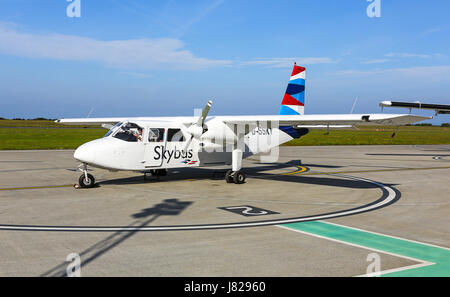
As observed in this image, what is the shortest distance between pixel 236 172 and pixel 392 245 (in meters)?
8.87

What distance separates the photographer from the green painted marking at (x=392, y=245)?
595cm

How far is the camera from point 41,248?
688cm

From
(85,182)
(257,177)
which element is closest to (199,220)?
(85,182)

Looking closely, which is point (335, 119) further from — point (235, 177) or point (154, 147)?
point (154, 147)

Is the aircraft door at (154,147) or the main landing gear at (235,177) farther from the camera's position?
the main landing gear at (235,177)

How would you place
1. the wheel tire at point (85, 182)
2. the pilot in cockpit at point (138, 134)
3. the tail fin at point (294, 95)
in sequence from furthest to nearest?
the tail fin at point (294, 95) → the pilot in cockpit at point (138, 134) → the wheel tire at point (85, 182)

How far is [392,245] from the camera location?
24.0 ft

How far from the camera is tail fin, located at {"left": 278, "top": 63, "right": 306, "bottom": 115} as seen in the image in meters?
19.4

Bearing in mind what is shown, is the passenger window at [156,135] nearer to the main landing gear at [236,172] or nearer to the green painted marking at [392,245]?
the main landing gear at [236,172]

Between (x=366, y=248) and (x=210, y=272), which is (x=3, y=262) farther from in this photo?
(x=366, y=248)

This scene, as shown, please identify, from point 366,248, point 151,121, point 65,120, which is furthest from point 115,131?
point 366,248

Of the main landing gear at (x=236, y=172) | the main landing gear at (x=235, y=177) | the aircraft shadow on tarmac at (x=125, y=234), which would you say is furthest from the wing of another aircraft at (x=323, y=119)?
the aircraft shadow on tarmac at (x=125, y=234)

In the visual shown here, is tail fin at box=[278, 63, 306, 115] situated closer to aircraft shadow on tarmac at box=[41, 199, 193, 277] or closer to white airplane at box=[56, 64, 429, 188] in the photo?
white airplane at box=[56, 64, 429, 188]

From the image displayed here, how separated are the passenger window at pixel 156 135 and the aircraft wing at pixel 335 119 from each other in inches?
97.8
